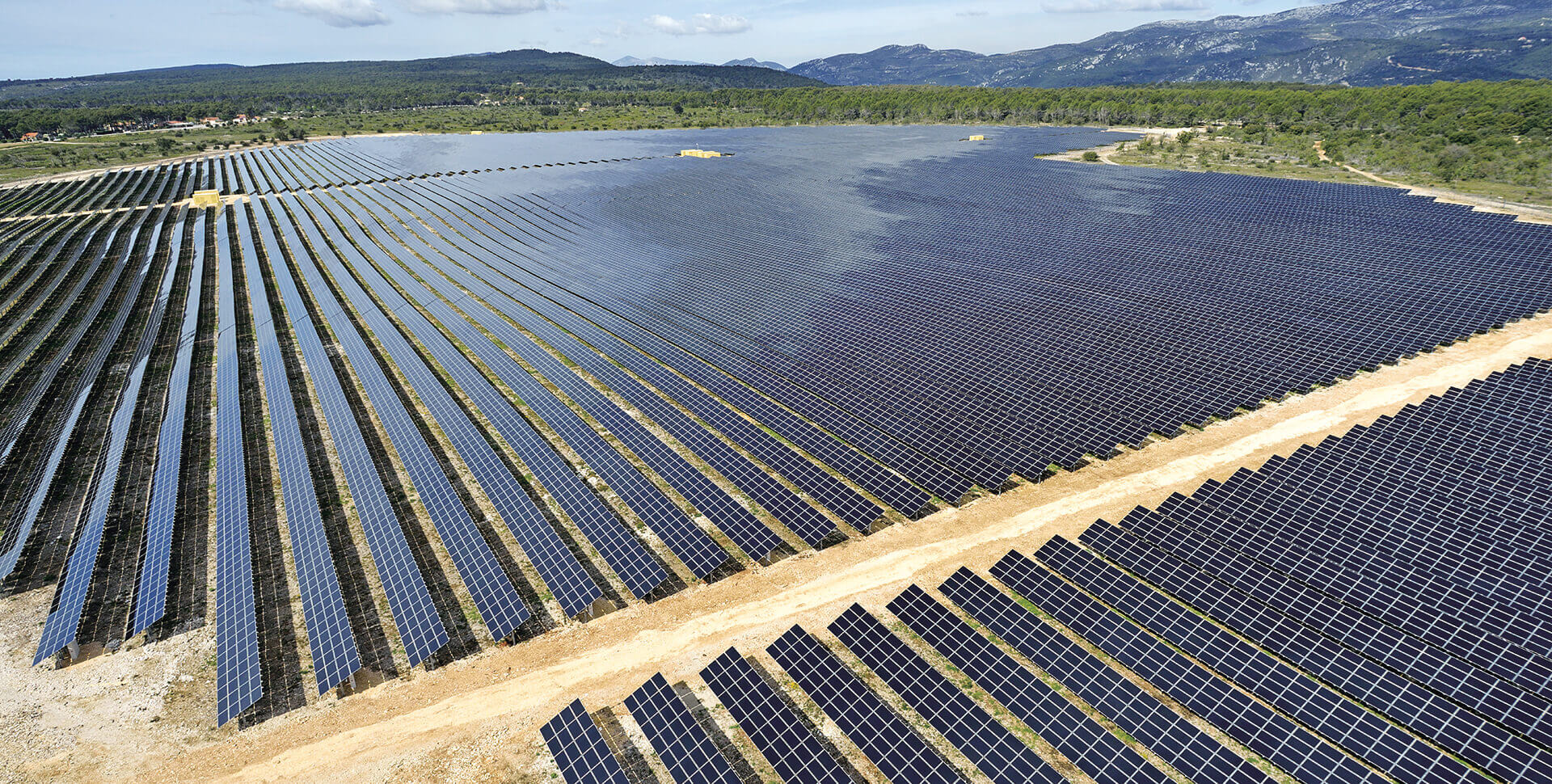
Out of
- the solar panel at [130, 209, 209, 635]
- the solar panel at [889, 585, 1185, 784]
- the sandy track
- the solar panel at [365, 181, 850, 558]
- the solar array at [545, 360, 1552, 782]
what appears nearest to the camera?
the solar panel at [889, 585, 1185, 784]

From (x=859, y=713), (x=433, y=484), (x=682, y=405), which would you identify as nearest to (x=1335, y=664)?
(x=859, y=713)

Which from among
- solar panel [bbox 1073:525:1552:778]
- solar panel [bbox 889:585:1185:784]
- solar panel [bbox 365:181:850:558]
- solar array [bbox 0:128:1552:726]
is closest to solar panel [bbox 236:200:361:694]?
solar array [bbox 0:128:1552:726]

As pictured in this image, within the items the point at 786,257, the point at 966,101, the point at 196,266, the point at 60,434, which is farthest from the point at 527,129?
the point at 60,434

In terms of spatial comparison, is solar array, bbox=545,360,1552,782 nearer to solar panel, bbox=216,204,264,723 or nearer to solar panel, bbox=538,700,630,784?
solar panel, bbox=538,700,630,784

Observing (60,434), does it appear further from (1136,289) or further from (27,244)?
(1136,289)

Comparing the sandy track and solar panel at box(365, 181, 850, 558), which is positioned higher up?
solar panel at box(365, 181, 850, 558)


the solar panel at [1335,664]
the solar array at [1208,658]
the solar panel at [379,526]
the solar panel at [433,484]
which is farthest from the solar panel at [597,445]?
the solar panel at [1335,664]

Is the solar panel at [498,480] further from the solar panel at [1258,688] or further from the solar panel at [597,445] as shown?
the solar panel at [1258,688]
